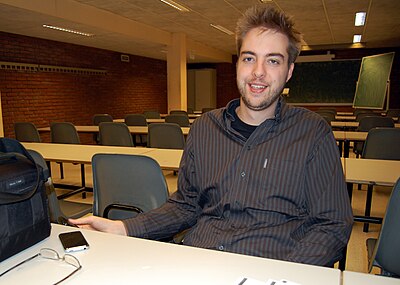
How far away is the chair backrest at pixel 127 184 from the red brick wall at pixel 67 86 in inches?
212

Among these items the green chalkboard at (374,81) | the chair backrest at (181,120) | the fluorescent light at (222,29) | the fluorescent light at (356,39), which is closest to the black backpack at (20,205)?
the chair backrest at (181,120)

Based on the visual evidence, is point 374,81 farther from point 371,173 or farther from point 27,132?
point 27,132

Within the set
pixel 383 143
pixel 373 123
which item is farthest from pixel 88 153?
pixel 373 123

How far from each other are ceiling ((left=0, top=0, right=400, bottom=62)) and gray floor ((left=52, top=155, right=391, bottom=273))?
241cm

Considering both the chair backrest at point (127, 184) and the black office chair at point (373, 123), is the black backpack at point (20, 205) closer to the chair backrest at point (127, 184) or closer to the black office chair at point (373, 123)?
the chair backrest at point (127, 184)

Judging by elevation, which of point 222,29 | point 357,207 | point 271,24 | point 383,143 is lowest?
point 357,207

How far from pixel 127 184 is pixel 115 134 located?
2614 mm

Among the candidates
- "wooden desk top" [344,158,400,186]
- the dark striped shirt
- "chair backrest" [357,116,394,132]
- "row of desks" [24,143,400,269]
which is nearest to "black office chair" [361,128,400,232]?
"row of desks" [24,143,400,269]

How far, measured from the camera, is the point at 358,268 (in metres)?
2.45

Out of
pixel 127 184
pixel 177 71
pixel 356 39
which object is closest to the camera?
pixel 127 184

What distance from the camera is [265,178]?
1.31 meters

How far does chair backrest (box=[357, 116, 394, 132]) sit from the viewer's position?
4.69m

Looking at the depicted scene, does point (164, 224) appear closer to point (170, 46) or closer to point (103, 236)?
point (103, 236)

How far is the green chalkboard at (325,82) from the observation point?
36.1ft
